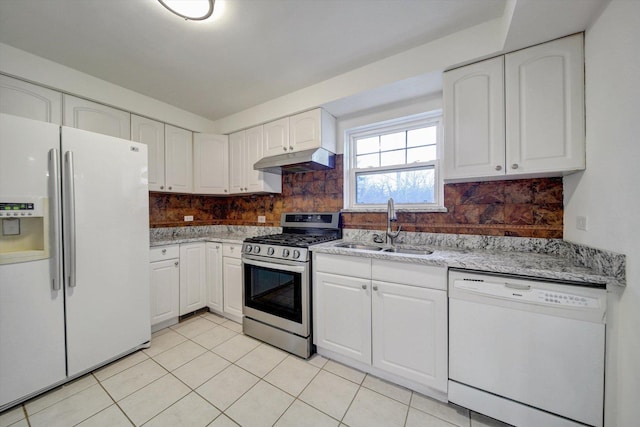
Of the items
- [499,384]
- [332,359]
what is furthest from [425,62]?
[332,359]

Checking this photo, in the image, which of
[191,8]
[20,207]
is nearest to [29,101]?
[20,207]

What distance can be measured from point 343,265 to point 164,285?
1.92 metres

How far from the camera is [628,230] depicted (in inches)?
39.6

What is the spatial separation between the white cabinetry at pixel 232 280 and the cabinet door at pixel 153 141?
3.56ft

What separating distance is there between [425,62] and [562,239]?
5.26 feet

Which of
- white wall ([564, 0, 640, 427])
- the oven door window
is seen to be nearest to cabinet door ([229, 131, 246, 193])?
the oven door window

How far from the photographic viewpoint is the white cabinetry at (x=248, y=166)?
2807 millimetres

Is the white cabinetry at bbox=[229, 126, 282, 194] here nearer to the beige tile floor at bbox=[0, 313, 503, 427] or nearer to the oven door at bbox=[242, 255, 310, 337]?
the oven door at bbox=[242, 255, 310, 337]

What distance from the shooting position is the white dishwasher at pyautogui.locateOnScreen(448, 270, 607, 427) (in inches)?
43.6

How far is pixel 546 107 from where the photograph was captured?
4.65ft

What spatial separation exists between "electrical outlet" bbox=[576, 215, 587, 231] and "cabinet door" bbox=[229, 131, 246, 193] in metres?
3.04

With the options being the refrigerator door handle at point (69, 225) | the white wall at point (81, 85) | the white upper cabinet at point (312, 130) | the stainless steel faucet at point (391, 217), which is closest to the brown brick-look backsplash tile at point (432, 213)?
the stainless steel faucet at point (391, 217)

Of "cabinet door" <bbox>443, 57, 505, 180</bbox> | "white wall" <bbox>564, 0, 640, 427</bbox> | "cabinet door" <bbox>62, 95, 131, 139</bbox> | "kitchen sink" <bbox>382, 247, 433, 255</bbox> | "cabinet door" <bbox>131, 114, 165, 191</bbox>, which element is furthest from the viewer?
"cabinet door" <bbox>131, 114, 165, 191</bbox>

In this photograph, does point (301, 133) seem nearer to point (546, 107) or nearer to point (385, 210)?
point (385, 210)
